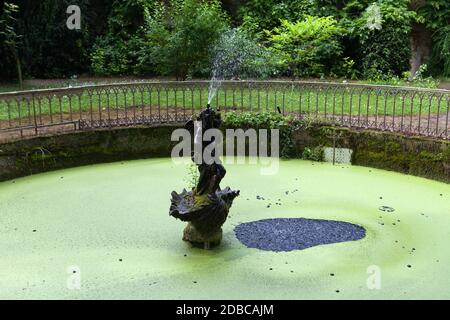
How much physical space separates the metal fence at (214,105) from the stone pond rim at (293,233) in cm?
302

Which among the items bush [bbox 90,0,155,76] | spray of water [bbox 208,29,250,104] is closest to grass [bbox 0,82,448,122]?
spray of water [bbox 208,29,250,104]

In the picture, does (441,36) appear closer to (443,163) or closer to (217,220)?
(443,163)

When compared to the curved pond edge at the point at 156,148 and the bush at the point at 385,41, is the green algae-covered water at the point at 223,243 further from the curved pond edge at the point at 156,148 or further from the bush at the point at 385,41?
the bush at the point at 385,41

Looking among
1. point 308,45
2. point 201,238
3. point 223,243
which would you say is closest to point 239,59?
point 308,45

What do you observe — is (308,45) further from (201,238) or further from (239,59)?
(201,238)

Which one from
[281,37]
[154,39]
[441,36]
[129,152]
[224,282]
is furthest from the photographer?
[441,36]

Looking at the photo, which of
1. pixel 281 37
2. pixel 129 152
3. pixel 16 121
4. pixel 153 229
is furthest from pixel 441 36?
pixel 153 229

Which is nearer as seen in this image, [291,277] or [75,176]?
[291,277]

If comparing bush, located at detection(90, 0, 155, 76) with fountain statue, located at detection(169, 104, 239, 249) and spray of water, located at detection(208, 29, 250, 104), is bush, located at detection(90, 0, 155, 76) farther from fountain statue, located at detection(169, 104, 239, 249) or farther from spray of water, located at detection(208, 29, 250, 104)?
fountain statue, located at detection(169, 104, 239, 249)

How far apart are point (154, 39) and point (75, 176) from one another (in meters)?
5.60

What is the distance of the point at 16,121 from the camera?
11102 mm

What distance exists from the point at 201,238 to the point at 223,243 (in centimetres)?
28

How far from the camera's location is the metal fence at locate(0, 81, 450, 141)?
1020cm

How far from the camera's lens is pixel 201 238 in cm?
681
